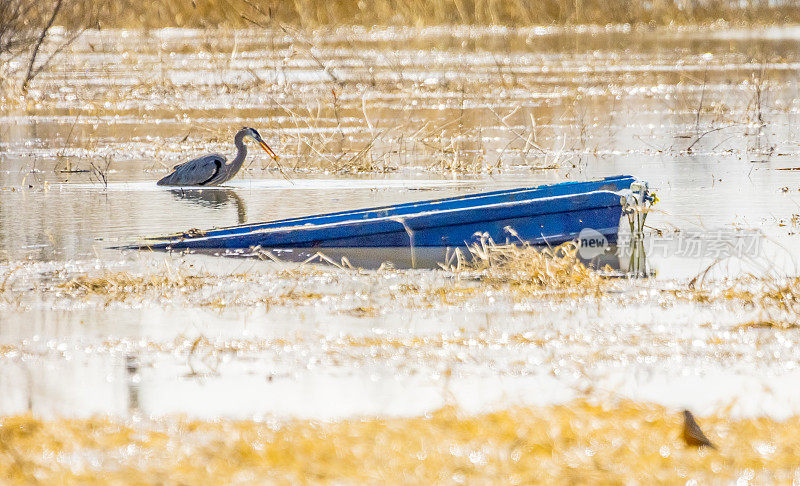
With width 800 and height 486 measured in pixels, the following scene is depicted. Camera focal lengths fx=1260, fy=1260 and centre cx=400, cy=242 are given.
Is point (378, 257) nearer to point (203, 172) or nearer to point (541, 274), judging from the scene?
point (541, 274)

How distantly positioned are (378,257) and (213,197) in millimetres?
4486

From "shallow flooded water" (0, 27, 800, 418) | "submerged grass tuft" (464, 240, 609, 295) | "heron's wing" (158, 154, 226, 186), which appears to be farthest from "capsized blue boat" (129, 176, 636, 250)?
"heron's wing" (158, 154, 226, 186)

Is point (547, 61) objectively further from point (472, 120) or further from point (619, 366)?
point (619, 366)

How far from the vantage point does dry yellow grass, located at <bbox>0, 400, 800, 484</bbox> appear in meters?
4.19

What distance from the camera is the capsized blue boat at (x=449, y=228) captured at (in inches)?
374

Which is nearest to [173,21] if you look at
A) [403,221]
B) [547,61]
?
[547,61]

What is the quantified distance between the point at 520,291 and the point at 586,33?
32486 mm

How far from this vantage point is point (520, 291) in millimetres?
7797

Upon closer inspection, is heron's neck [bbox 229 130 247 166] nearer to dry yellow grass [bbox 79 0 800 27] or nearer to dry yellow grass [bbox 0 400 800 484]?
dry yellow grass [bbox 0 400 800 484]

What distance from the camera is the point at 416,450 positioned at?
14.5ft

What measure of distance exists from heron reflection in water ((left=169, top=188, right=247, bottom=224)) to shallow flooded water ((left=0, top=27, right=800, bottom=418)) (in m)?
0.07

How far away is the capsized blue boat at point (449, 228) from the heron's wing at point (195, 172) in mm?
3956

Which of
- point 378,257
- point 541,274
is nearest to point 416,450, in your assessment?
point 541,274

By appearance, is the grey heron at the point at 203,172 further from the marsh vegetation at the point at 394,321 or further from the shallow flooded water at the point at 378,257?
the marsh vegetation at the point at 394,321
